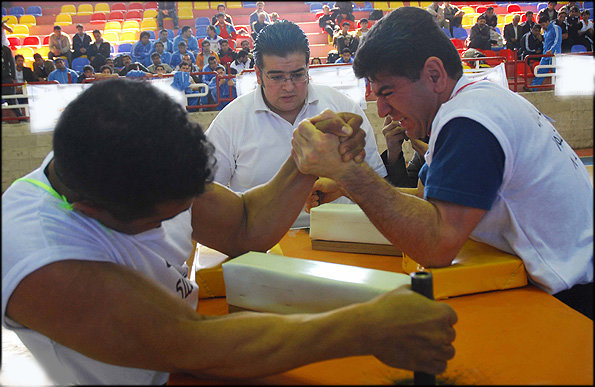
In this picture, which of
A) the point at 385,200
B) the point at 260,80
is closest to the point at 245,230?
the point at 385,200

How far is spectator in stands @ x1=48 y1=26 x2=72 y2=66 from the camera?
→ 291 inches

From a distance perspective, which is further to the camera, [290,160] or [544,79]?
[544,79]

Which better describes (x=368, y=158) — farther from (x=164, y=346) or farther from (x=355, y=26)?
(x=355, y=26)

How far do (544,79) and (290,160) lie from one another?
6584 millimetres

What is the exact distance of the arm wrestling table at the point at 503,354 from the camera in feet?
2.02

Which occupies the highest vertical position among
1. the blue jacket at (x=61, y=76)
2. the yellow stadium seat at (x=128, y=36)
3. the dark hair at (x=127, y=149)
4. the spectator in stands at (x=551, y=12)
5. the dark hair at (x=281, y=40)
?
the yellow stadium seat at (x=128, y=36)

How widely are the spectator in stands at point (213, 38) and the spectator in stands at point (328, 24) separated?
2.21 metres

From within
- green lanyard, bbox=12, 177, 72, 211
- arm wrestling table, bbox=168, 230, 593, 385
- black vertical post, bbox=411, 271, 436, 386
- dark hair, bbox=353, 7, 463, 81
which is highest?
dark hair, bbox=353, 7, 463, 81

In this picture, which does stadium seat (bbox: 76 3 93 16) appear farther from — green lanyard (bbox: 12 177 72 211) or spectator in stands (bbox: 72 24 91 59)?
green lanyard (bbox: 12 177 72 211)

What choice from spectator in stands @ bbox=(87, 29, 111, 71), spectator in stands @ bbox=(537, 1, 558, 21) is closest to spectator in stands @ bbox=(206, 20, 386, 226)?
spectator in stands @ bbox=(87, 29, 111, 71)

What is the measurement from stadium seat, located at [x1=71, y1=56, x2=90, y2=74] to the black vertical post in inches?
294

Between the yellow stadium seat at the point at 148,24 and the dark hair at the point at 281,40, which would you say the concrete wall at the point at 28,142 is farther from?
the yellow stadium seat at the point at 148,24

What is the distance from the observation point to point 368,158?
6.81ft

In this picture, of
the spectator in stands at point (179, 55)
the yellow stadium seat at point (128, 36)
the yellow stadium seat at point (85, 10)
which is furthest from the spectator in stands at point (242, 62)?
the yellow stadium seat at point (85, 10)
